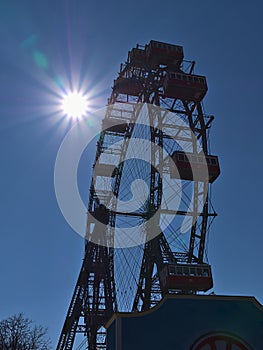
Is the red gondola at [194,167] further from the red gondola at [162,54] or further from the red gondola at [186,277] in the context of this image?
the red gondola at [162,54]

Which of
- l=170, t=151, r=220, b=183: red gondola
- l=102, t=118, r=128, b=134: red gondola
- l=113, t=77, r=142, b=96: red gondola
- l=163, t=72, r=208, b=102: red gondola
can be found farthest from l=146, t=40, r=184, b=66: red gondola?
l=170, t=151, r=220, b=183: red gondola

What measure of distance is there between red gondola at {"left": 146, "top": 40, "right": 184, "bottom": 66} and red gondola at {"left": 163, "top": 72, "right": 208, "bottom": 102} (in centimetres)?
275

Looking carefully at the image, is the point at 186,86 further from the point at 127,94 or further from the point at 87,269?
the point at 87,269

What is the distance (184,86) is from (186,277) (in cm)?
1352

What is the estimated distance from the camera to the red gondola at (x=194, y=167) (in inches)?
1096

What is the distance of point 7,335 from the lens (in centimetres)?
3466

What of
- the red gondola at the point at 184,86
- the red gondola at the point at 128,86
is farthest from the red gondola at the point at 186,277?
the red gondola at the point at 128,86

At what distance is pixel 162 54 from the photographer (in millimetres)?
33812

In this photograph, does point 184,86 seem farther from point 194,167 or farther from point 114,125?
point 114,125

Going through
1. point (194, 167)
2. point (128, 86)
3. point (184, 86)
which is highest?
point (128, 86)

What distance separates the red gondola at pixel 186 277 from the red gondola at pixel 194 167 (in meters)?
5.85

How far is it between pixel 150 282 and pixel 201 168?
797cm

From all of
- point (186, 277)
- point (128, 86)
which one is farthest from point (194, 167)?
point (128, 86)

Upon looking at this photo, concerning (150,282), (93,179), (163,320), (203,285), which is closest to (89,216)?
(93,179)
